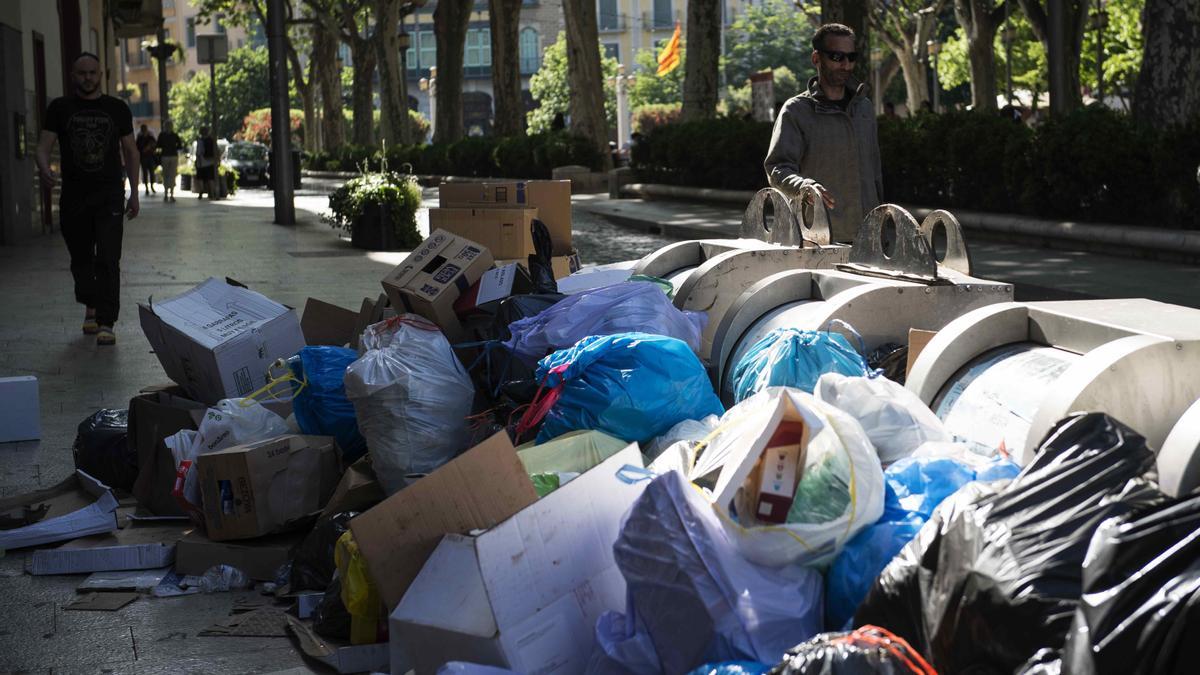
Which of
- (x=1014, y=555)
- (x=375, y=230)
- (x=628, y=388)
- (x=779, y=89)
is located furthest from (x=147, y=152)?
(x=779, y=89)

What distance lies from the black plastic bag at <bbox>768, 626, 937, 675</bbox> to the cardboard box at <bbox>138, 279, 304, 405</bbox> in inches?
161

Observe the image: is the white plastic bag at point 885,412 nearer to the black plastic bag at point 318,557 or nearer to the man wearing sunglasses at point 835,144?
the black plastic bag at point 318,557

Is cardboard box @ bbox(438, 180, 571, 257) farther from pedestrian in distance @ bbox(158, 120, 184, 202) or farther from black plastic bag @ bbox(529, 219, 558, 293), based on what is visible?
pedestrian in distance @ bbox(158, 120, 184, 202)

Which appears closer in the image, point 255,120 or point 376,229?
point 376,229

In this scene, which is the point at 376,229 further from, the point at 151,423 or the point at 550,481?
the point at 550,481

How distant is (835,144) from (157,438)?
3211 mm

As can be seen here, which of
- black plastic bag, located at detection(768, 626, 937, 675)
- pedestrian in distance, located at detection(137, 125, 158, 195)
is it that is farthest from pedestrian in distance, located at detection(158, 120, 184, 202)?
black plastic bag, located at detection(768, 626, 937, 675)

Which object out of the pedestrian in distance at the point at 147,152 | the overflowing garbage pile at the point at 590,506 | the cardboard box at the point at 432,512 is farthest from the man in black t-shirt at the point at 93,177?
the pedestrian in distance at the point at 147,152

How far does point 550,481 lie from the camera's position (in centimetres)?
418

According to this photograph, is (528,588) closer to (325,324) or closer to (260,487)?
(260,487)

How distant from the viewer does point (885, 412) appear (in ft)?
12.6

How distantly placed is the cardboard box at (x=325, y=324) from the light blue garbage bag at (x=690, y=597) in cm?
397

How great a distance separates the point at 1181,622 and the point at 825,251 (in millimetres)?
3848

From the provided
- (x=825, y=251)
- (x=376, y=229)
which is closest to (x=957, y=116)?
(x=376, y=229)
